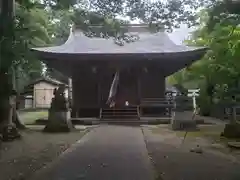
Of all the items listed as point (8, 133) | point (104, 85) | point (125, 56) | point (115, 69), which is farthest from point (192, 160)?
point (104, 85)

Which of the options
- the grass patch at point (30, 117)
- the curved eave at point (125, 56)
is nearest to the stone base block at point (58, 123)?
the grass patch at point (30, 117)

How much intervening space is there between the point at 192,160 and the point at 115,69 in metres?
14.2

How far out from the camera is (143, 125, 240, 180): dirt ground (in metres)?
6.39

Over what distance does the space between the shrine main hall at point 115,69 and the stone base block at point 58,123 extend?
5.88 m

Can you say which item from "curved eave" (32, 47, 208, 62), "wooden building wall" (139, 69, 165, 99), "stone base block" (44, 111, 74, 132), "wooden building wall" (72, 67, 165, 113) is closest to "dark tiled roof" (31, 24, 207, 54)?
"curved eave" (32, 47, 208, 62)

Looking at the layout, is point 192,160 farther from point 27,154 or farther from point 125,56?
point 125,56

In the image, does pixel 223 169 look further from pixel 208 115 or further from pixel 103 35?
pixel 208 115

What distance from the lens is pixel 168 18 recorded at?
35.9 ft

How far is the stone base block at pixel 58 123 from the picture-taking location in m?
14.6

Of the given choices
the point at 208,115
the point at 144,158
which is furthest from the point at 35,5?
the point at 208,115

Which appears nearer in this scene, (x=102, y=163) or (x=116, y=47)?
(x=102, y=163)

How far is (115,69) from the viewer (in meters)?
21.7

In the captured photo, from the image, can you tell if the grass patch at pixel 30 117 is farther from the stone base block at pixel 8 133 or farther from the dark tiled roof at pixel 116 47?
the stone base block at pixel 8 133

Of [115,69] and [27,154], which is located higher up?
[115,69]
